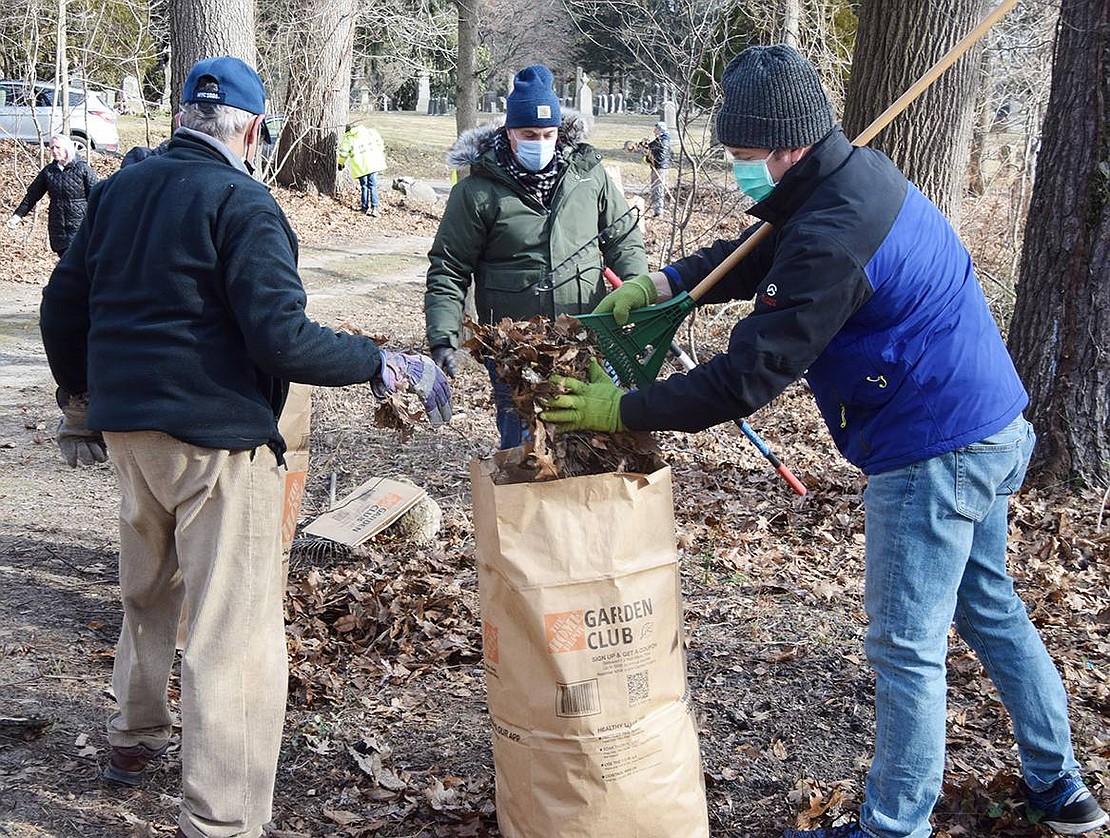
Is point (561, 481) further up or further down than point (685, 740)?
further up

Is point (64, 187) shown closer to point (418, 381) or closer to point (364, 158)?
point (364, 158)

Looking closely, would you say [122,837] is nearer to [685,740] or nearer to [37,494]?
[685,740]

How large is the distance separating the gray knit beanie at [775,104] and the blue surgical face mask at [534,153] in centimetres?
174

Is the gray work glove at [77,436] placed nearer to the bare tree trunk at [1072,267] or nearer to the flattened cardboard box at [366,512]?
the flattened cardboard box at [366,512]

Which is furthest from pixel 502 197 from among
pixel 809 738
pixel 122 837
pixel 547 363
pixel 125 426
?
pixel 122 837

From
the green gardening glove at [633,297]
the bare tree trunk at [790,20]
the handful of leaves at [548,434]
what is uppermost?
the bare tree trunk at [790,20]

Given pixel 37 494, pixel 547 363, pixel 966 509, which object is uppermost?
pixel 547 363

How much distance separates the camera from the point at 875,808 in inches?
113

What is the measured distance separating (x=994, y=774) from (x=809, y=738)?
564 millimetres

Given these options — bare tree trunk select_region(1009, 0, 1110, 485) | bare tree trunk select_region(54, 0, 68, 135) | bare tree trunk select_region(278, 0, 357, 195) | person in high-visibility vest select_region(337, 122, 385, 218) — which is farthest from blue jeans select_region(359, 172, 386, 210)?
bare tree trunk select_region(1009, 0, 1110, 485)

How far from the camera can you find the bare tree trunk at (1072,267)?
17.1 ft

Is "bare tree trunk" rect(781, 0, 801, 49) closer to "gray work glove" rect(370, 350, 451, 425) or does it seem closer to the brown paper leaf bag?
"gray work glove" rect(370, 350, 451, 425)

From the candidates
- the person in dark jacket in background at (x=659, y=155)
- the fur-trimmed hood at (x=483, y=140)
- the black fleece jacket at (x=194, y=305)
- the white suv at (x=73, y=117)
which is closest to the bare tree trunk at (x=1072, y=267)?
the fur-trimmed hood at (x=483, y=140)

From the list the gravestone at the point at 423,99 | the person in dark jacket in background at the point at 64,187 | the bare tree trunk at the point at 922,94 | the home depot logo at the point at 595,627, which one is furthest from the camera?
the gravestone at the point at 423,99
